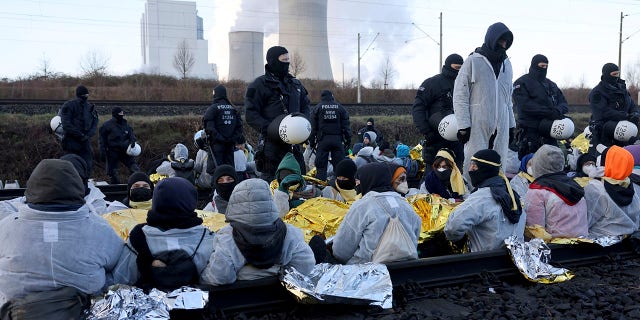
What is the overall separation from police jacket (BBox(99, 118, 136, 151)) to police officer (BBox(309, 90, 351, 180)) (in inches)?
176

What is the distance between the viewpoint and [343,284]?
4484mm

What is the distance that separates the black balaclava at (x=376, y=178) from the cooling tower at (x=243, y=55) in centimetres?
4557

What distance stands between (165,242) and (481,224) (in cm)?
283

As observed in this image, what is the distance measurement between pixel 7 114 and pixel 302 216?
16.8 metres

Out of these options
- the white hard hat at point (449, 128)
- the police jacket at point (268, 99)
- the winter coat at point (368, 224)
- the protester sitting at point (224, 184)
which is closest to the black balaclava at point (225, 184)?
the protester sitting at point (224, 184)

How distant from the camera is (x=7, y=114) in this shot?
1970 centimetres

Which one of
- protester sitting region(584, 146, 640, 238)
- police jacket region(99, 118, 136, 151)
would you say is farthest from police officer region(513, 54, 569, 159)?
police jacket region(99, 118, 136, 151)

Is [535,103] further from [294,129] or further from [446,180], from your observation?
[294,129]

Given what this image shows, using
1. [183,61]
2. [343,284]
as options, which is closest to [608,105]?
[343,284]

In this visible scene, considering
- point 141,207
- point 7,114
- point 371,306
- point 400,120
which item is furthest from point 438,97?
point 400,120

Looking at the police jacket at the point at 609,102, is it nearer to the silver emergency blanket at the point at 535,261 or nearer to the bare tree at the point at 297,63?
the silver emergency blanket at the point at 535,261

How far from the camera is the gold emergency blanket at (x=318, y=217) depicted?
5.88m

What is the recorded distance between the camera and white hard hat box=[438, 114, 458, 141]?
816 centimetres

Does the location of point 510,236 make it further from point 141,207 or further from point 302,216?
point 141,207
